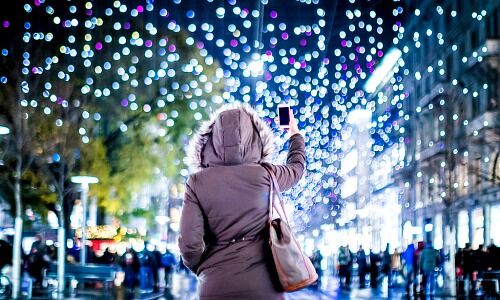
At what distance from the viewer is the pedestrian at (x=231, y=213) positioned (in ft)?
13.1

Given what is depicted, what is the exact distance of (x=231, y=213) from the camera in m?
4.11

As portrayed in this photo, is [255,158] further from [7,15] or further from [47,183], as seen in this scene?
[47,183]

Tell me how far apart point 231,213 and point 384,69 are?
76.5 meters

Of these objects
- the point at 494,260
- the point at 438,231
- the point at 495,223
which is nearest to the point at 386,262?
the point at 495,223

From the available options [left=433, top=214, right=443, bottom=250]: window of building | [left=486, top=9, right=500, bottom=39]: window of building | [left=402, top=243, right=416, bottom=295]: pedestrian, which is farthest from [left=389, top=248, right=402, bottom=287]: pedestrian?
[left=433, top=214, right=443, bottom=250]: window of building

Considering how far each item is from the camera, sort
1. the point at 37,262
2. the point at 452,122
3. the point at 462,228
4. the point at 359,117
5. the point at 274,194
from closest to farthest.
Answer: the point at 274,194
the point at 37,262
the point at 452,122
the point at 462,228
the point at 359,117

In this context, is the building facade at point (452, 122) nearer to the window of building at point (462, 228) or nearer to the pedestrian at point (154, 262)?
the window of building at point (462, 228)

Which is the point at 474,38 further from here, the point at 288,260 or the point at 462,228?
the point at 288,260

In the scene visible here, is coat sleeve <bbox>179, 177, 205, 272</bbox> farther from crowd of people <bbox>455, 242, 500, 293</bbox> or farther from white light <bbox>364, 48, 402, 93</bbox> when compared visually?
white light <bbox>364, 48, 402, 93</bbox>

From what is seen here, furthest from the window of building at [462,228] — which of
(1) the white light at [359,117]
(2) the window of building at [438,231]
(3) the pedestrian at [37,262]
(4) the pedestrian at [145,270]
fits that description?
(1) the white light at [359,117]

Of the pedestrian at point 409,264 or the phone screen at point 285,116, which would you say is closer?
the phone screen at point 285,116

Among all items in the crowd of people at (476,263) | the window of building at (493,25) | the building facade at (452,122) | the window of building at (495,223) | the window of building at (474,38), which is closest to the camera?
the crowd of people at (476,263)

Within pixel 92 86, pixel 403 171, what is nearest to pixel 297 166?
pixel 92 86

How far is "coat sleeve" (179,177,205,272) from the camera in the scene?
4047 millimetres
